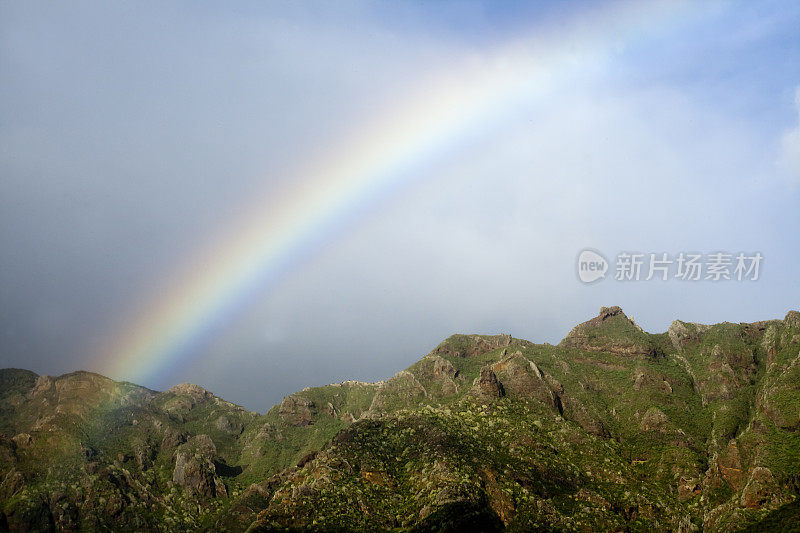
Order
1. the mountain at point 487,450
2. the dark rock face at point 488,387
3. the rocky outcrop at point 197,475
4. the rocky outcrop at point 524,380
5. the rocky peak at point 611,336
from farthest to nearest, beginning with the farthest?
the rocky peak at point 611,336, the rocky outcrop at point 197,475, the dark rock face at point 488,387, the rocky outcrop at point 524,380, the mountain at point 487,450

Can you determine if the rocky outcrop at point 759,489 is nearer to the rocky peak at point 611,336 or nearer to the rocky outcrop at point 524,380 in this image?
the rocky outcrop at point 524,380

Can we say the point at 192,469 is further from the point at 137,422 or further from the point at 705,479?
the point at 705,479

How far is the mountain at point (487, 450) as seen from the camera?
103m

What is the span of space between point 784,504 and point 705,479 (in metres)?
20.0

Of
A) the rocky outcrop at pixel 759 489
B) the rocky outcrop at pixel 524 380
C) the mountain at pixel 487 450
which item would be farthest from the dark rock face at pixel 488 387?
the rocky outcrop at pixel 759 489

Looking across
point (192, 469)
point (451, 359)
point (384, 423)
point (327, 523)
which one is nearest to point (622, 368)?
point (451, 359)

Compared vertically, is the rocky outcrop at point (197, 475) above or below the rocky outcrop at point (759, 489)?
below

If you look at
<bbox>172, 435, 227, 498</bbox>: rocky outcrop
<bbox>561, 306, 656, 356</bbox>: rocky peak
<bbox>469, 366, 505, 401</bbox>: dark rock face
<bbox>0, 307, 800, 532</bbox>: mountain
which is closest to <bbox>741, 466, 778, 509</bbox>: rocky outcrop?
<bbox>0, 307, 800, 532</bbox>: mountain

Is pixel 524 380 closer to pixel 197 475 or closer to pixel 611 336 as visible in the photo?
pixel 611 336

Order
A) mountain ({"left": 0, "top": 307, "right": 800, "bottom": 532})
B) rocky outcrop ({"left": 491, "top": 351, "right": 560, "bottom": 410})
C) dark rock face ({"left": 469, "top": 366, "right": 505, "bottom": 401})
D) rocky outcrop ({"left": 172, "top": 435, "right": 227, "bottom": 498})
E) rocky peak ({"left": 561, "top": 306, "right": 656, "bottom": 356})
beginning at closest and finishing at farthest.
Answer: mountain ({"left": 0, "top": 307, "right": 800, "bottom": 532})
rocky outcrop ({"left": 491, "top": 351, "right": 560, "bottom": 410})
dark rock face ({"left": 469, "top": 366, "right": 505, "bottom": 401})
rocky outcrop ({"left": 172, "top": 435, "right": 227, "bottom": 498})
rocky peak ({"left": 561, "top": 306, "right": 656, "bottom": 356})

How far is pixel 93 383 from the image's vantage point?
630ft

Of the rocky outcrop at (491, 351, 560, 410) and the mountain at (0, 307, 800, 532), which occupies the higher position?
the rocky outcrop at (491, 351, 560, 410)

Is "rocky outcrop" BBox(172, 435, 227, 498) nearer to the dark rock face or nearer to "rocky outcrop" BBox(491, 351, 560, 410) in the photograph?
the dark rock face

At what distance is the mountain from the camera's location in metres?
103
